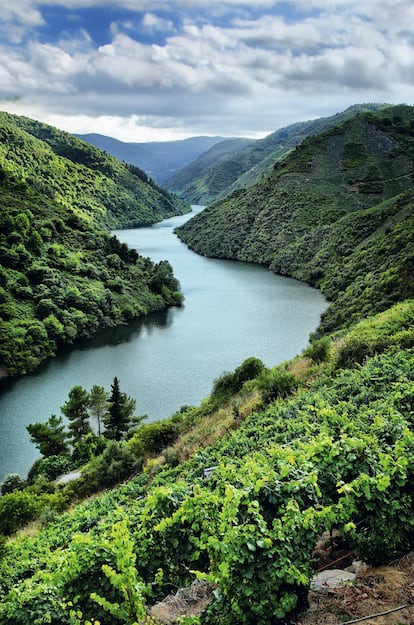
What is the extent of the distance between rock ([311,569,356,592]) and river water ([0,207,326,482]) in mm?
30398

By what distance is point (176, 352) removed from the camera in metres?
56.6

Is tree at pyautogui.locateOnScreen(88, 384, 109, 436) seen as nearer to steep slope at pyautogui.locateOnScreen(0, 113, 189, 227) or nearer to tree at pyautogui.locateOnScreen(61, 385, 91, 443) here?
tree at pyautogui.locateOnScreen(61, 385, 91, 443)

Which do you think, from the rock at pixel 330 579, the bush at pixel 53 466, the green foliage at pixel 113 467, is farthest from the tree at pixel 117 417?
the rock at pixel 330 579

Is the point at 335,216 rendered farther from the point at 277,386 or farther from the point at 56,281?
the point at 277,386

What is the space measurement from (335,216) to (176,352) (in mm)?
65208

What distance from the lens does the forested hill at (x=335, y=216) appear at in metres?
70.0

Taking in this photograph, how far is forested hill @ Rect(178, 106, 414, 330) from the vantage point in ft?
230

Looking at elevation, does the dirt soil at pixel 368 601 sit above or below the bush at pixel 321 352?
above

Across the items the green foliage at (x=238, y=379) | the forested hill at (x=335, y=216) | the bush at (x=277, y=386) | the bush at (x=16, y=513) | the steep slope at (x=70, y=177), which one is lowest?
the bush at (x=16, y=513)

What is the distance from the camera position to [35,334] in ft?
191

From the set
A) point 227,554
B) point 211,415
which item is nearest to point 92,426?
point 211,415

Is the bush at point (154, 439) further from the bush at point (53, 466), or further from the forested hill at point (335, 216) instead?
the forested hill at point (335, 216)

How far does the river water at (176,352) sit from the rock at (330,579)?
99.7 feet

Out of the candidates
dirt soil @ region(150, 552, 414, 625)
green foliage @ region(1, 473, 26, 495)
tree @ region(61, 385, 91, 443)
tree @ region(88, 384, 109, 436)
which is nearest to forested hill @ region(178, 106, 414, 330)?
tree @ region(88, 384, 109, 436)
